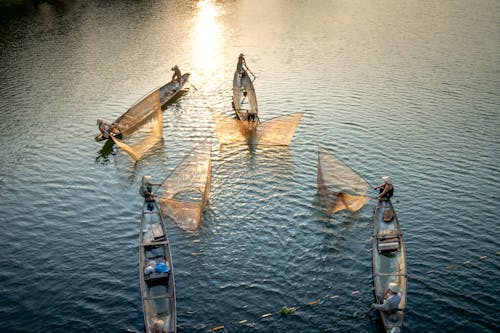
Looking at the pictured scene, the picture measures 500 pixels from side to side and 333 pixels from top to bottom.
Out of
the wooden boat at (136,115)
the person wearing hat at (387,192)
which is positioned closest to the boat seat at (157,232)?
the person wearing hat at (387,192)

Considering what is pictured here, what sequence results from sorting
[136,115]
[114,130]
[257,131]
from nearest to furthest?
1. [257,131]
2. [114,130]
3. [136,115]

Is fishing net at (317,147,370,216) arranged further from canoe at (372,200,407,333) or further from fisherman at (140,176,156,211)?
fisherman at (140,176,156,211)

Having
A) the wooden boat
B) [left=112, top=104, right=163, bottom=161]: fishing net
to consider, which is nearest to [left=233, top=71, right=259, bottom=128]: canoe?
[left=112, top=104, right=163, bottom=161]: fishing net

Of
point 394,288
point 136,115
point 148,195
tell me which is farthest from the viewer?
point 136,115

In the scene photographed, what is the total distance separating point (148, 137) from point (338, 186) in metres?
15.7

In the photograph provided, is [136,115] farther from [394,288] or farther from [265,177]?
[394,288]

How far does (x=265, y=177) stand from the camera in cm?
3159

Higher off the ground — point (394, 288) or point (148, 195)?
point (148, 195)

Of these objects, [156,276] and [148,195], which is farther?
[148,195]

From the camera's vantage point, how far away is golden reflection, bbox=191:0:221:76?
2175 inches

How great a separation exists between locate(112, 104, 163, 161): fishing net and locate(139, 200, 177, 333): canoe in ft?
30.5

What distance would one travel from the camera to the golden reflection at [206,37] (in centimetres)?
5525

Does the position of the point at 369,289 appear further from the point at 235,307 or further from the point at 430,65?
the point at 430,65

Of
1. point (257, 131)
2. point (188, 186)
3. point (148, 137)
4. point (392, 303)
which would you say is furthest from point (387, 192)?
point (148, 137)
